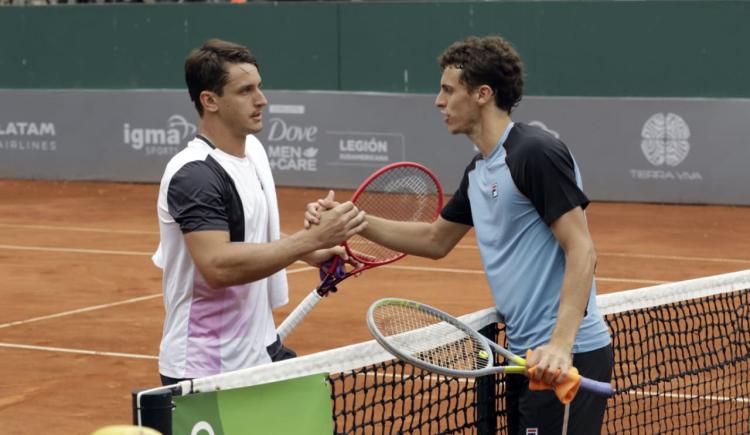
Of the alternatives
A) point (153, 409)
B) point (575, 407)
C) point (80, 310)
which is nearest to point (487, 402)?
point (575, 407)

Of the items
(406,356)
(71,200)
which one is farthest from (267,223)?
(71,200)

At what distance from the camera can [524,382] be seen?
4590 mm

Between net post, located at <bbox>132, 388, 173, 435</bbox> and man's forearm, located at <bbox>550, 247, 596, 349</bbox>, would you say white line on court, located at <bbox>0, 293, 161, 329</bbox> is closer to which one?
man's forearm, located at <bbox>550, 247, 596, 349</bbox>

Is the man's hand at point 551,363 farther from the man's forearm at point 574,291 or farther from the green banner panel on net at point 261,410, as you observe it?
the green banner panel on net at point 261,410

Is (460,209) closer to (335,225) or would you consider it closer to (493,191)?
(493,191)

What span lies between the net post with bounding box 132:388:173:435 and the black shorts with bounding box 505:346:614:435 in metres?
1.47

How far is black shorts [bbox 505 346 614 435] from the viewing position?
→ 4410 millimetres

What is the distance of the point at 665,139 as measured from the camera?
58.5 feet

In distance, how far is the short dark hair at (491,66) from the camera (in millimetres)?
4445

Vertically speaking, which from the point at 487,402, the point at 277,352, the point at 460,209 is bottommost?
the point at 487,402

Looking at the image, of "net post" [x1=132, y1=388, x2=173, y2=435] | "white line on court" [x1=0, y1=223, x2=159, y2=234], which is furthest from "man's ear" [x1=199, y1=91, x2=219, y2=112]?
"white line on court" [x1=0, y1=223, x2=159, y2=234]

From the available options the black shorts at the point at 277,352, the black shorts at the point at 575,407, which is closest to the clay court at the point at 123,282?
the black shorts at the point at 277,352

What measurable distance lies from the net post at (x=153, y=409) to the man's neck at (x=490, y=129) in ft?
5.10

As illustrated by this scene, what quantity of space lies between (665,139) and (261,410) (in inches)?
584
